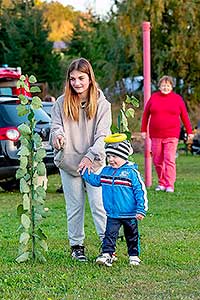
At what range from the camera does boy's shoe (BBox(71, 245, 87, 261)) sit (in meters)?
7.14

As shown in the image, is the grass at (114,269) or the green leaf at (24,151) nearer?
the grass at (114,269)

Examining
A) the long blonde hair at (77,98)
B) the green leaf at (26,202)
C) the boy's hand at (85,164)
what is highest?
the long blonde hair at (77,98)

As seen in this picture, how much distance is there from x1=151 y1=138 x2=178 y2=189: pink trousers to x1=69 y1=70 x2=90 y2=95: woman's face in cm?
620

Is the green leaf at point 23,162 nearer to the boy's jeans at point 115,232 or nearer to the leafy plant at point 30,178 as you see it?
the leafy plant at point 30,178

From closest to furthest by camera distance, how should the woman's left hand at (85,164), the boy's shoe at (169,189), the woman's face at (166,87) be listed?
the woman's left hand at (85,164) < the woman's face at (166,87) < the boy's shoe at (169,189)

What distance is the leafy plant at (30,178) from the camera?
693 centimetres

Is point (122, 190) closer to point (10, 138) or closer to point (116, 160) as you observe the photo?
point (116, 160)

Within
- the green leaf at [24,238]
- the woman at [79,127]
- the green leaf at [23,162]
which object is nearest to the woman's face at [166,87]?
the woman at [79,127]

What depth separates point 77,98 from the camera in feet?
23.3

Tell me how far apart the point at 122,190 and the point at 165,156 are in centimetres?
647

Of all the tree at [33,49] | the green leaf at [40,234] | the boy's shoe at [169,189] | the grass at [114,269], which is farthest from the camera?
the tree at [33,49]

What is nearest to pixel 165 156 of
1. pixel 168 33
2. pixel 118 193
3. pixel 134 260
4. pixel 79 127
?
pixel 79 127

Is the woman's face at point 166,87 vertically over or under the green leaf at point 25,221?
over

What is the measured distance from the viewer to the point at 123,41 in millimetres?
31688
